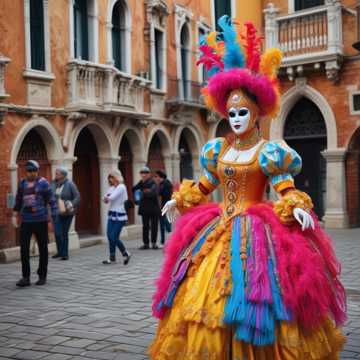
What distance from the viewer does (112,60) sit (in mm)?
14414

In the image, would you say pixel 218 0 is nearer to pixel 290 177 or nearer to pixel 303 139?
pixel 303 139

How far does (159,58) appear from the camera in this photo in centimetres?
1731

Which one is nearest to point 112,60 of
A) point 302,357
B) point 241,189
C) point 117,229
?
point 117,229

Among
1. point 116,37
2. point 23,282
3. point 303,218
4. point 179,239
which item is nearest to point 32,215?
point 23,282

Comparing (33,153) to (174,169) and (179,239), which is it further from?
(179,239)

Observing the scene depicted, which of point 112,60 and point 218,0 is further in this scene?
point 218,0

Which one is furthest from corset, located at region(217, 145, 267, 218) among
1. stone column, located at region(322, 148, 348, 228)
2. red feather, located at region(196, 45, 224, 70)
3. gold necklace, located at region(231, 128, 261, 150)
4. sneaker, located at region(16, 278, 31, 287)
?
stone column, located at region(322, 148, 348, 228)

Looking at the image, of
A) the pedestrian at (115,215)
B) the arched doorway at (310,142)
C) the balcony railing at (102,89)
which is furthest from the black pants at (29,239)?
the arched doorway at (310,142)

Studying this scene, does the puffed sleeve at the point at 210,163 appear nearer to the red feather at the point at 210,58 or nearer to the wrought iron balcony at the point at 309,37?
the red feather at the point at 210,58

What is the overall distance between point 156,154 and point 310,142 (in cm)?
470

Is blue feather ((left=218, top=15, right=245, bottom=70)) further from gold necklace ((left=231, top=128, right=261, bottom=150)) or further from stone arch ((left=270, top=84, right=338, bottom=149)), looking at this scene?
stone arch ((left=270, top=84, right=338, bottom=149))

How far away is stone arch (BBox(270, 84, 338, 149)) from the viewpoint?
1664 cm

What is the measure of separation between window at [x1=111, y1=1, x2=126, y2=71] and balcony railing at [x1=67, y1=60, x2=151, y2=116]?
724 mm

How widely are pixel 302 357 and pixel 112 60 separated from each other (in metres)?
11.8
